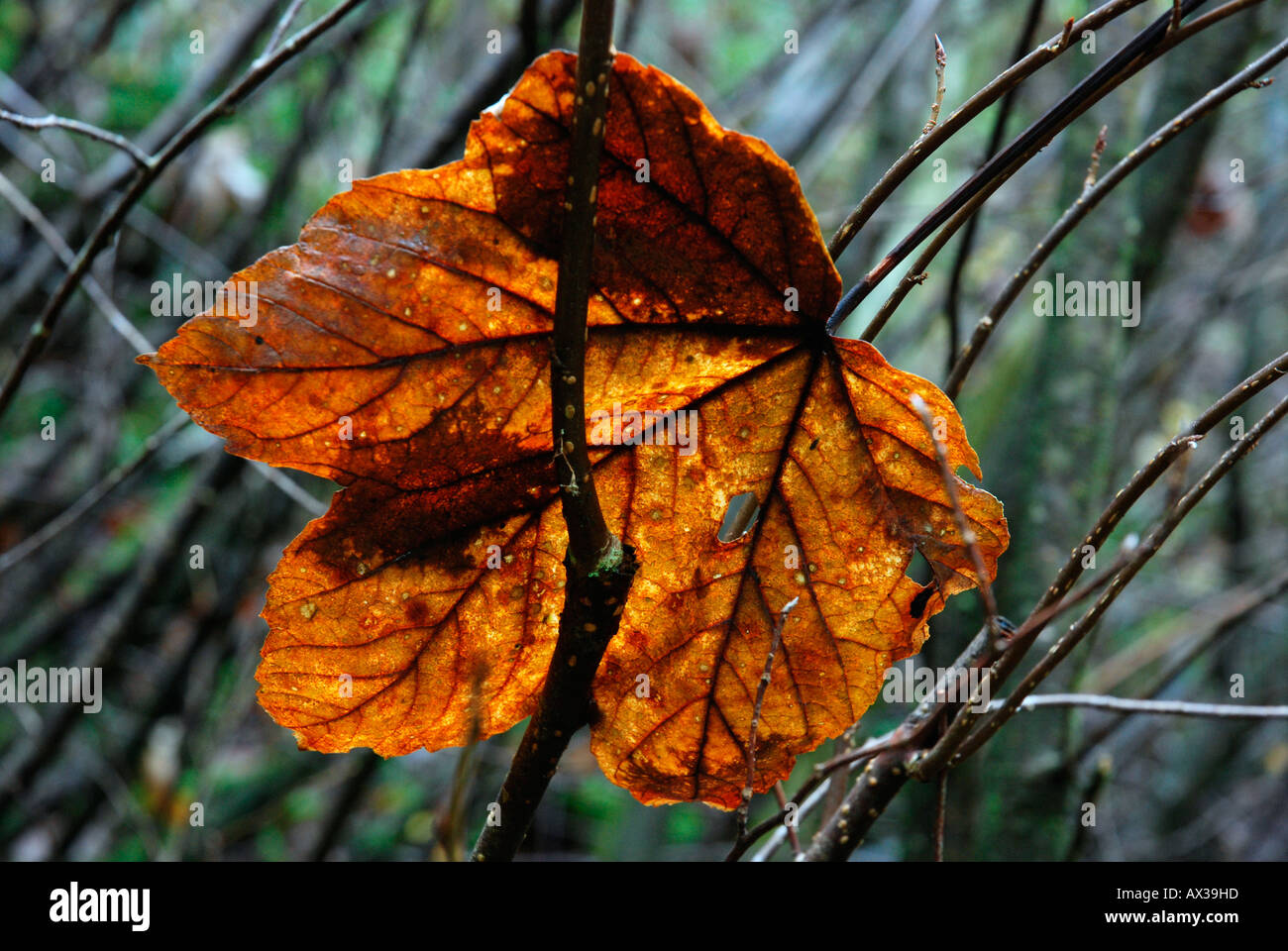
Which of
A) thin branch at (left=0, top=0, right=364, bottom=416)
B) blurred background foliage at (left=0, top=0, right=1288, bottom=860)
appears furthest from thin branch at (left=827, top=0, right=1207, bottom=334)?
blurred background foliage at (left=0, top=0, right=1288, bottom=860)

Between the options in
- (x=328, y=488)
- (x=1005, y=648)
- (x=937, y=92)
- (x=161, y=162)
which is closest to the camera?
(x=1005, y=648)

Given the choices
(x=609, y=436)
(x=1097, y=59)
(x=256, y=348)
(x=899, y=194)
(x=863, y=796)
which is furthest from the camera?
(x=899, y=194)

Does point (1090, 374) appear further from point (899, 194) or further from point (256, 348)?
point (899, 194)

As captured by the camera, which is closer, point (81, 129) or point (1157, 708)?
point (1157, 708)

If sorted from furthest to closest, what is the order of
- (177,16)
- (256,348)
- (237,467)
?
(177,16), (237,467), (256,348)

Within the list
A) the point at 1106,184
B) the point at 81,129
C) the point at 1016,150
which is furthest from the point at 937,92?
the point at 81,129

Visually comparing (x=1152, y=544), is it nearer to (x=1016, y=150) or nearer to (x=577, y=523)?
(x=1016, y=150)

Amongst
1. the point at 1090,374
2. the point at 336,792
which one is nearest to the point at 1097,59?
the point at 1090,374

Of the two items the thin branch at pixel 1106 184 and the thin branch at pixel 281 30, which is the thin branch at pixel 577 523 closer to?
the thin branch at pixel 1106 184
